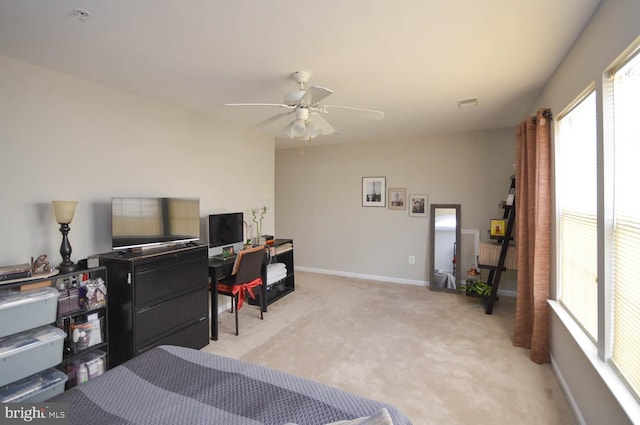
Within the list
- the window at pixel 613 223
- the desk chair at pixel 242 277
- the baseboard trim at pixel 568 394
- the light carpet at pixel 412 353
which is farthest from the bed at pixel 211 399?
the desk chair at pixel 242 277

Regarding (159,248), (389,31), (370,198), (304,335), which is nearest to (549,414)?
(304,335)

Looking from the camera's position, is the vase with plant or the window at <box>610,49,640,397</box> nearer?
the window at <box>610,49,640,397</box>

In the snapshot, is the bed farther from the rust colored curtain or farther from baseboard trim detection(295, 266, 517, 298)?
baseboard trim detection(295, 266, 517, 298)

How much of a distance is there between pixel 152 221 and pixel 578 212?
341 centimetres

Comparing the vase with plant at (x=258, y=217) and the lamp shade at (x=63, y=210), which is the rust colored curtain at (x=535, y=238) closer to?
the vase with plant at (x=258, y=217)

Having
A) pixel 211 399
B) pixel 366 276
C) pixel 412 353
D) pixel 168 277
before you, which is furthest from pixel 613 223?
pixel 366 276

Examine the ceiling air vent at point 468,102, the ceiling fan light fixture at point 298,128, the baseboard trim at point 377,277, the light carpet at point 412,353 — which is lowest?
the light carpet at point 412,353

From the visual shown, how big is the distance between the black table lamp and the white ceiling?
105cm

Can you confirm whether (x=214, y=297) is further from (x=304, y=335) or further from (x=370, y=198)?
(x=370, y=198)

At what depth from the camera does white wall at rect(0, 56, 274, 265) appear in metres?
2.13

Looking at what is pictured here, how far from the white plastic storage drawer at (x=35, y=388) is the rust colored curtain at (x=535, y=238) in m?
3.67

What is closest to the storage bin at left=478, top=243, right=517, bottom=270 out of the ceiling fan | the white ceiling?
the white ceiling

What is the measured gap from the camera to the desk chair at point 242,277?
315cm

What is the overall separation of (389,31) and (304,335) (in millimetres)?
2791
